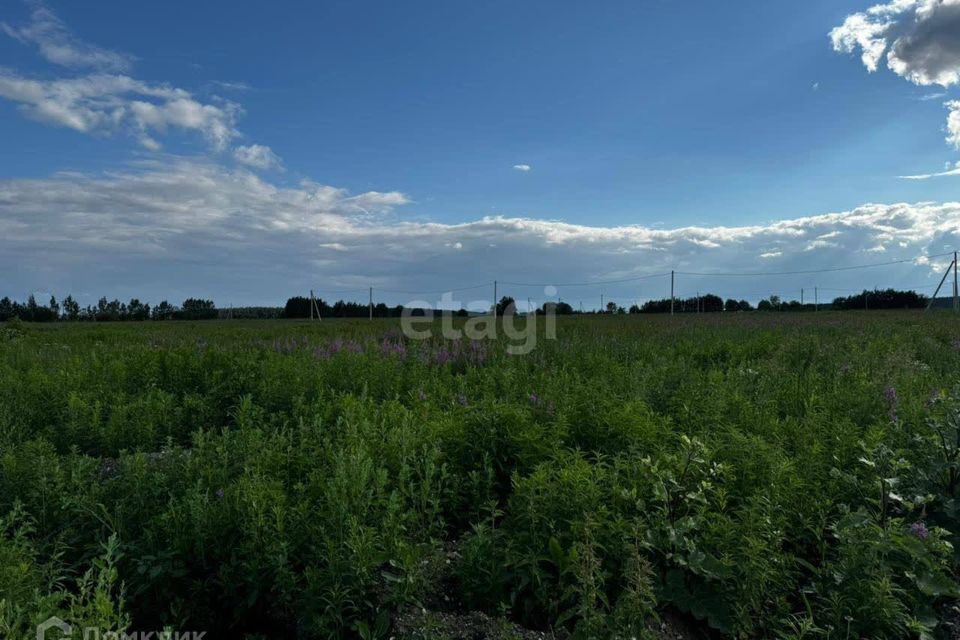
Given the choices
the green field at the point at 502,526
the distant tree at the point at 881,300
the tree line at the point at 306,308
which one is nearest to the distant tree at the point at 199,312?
the tree line at the point at 306,308

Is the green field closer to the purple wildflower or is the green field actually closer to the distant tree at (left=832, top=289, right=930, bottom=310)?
the purple wildflower

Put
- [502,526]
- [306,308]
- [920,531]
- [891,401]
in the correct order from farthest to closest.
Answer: [306,308] < [891,401] < [502,526] < [920,531]

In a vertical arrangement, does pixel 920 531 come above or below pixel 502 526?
above

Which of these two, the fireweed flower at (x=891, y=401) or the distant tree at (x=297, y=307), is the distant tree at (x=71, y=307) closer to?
the distant tree at (x=297, y=307)

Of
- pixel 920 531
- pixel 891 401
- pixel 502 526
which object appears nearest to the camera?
pixel 920 531

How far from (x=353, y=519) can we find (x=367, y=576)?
26cm

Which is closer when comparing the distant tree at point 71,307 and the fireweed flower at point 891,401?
the fireweed flower at point 891,401

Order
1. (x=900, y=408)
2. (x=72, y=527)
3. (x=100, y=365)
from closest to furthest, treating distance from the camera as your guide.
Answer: (x=72, y=527)
(x=900, y=408)
(x=100, y=365)

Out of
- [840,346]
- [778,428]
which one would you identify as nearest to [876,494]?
[778,428]

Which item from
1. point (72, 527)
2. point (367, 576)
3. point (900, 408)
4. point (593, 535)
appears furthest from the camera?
point (900, 408)

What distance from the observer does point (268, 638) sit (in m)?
2.84

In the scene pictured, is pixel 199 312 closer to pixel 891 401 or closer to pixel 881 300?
pixel 891 401

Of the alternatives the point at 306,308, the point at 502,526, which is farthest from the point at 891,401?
the point at 306,308

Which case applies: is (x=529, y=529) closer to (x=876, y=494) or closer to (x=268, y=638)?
(x=268, y=638)
